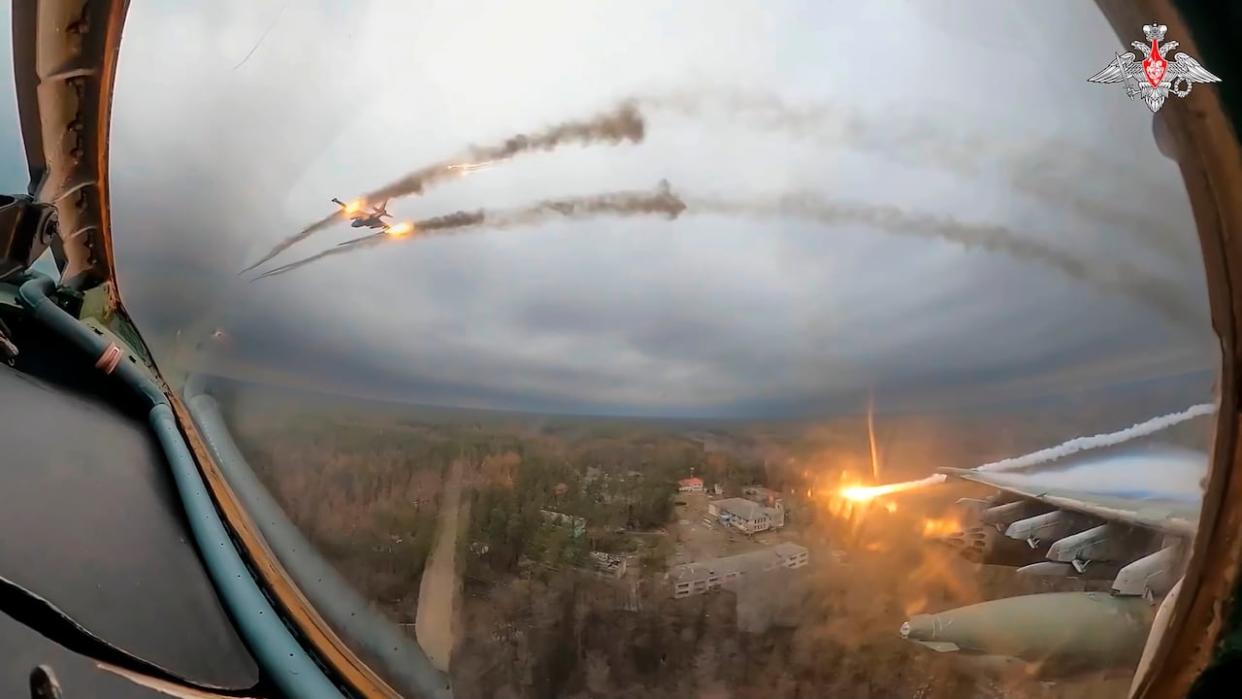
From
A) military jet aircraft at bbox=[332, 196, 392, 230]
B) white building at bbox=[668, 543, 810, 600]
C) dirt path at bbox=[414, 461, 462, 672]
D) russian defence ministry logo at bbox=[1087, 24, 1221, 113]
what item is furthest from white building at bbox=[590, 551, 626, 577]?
russian defence ministry logo at bbox=[1087, 24, 1221, 113]

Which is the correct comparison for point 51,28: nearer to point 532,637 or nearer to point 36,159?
point 36,159

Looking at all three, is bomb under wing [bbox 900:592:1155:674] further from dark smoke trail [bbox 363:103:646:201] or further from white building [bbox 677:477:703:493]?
dark smoke trail [bbox 363:103:646:201]

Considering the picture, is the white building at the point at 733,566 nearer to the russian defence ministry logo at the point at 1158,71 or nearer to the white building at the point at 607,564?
the white building at the point at 607,564

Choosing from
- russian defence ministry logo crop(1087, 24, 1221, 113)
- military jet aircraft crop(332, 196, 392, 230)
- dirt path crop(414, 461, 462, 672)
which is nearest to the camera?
russian defence ministry logo crop(1087, 24, 1221, 113)

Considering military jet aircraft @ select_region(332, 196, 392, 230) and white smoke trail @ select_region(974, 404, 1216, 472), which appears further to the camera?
military jet aircraft @ select_region(332, 196, 392, 230)

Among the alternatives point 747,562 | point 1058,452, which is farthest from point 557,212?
point 1058,452

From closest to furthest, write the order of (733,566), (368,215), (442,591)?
(733,566)
(442,591)
(368,215)

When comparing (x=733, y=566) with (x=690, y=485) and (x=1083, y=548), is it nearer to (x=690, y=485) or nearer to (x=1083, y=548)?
(x=690, y=485)
